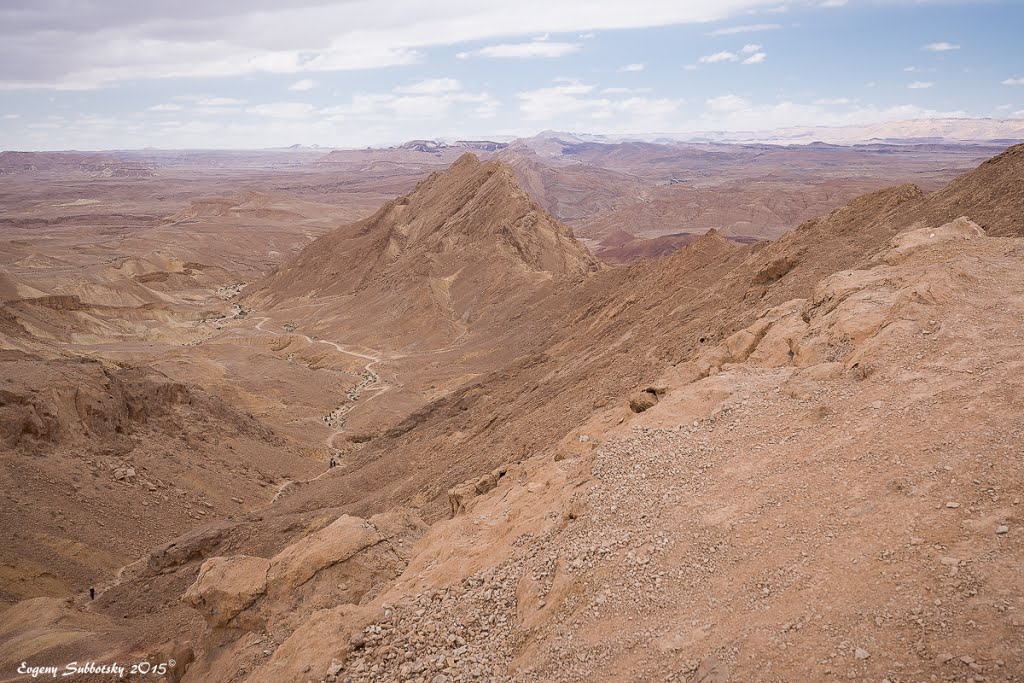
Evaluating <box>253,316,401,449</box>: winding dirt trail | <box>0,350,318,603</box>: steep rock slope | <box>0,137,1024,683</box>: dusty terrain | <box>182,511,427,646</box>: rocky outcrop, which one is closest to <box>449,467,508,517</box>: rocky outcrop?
<box>0,137,1024,683</box>: dusty terrain

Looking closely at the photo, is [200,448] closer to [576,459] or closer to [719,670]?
[576,459]

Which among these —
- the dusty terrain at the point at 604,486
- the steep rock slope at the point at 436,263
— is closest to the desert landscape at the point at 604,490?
the dusty terrain at the point at 604,486

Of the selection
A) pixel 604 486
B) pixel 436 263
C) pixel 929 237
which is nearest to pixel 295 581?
pixel 604 486

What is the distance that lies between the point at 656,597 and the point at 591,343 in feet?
66.2

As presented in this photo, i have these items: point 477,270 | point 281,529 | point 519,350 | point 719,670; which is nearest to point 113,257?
point 477,270

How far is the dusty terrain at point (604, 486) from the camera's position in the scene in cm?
764

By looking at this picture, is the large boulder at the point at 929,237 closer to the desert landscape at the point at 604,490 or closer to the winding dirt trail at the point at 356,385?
the desert landscape at the point at 604,490

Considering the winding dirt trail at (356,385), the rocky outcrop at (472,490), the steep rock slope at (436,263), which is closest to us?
the rocky outcrop at (472,490)

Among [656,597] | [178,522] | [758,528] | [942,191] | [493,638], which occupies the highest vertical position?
[942,191]

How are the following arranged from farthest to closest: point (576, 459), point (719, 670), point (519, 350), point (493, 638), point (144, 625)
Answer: point (519, 350), point (144, 625), point (576, 459), point (493, 638), point (719, 670)

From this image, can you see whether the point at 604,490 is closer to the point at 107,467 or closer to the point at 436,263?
the point at 107,467

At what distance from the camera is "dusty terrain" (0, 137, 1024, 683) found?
7.64m

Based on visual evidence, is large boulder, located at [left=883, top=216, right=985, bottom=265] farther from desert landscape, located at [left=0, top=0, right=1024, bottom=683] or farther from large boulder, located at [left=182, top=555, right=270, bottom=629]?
large boulder, located at [left=182, top=555, right=270, bottom=629]

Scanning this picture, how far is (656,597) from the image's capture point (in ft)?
28.0
